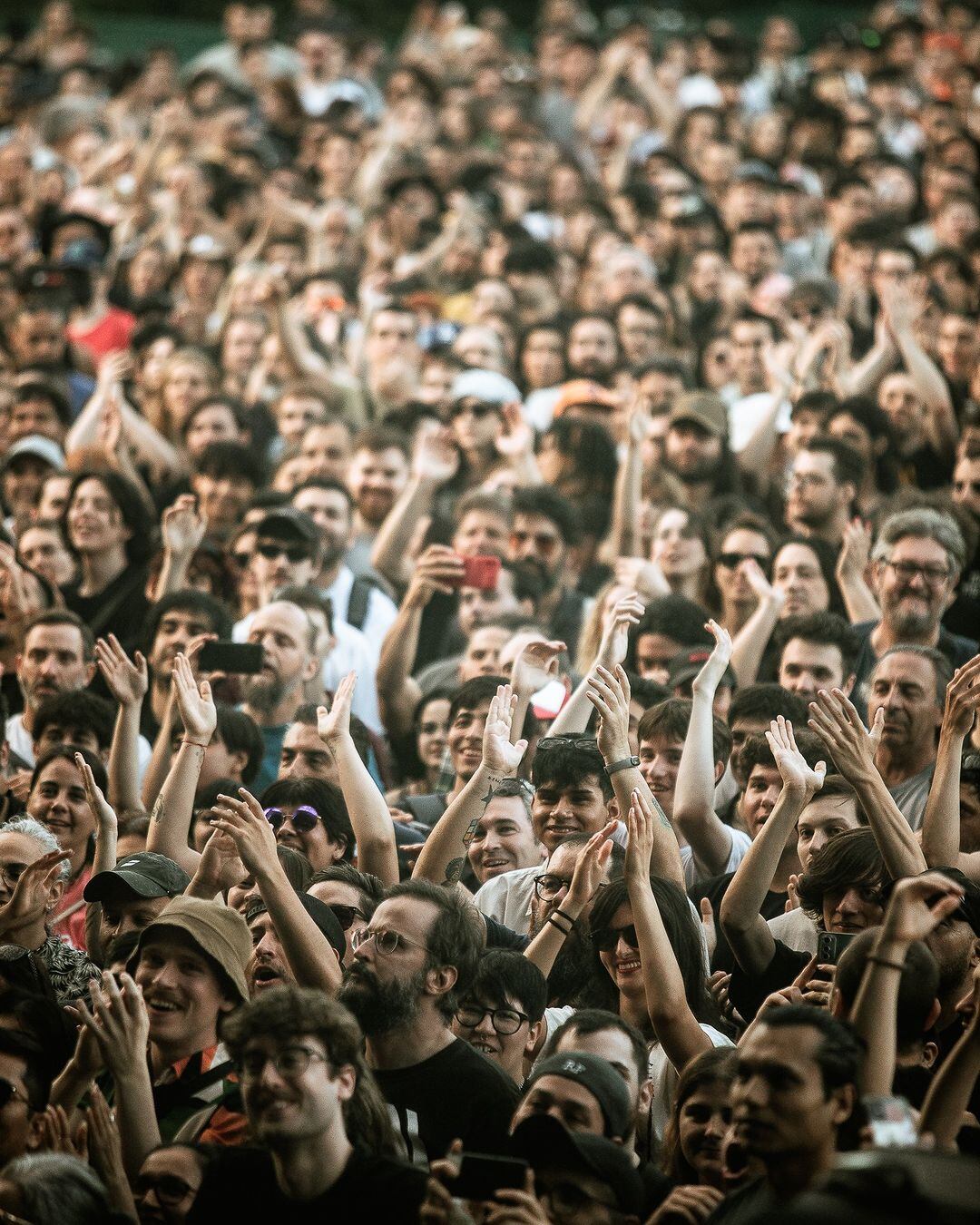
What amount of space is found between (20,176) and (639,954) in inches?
419

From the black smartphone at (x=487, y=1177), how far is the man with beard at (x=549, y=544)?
445 centimetres

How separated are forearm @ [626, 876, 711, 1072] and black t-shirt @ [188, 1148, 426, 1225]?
→ 101cm

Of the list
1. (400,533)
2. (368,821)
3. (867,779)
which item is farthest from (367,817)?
(400,533)

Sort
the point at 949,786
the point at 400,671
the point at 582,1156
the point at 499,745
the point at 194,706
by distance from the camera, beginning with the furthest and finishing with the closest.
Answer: the point at 400,671, the point at 194,706, the point at 499,745, the point at 949,786, the point at 582,1156

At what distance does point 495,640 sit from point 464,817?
72.5 inches

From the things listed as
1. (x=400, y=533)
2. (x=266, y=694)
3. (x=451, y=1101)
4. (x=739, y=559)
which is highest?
(x=451, y=1101)

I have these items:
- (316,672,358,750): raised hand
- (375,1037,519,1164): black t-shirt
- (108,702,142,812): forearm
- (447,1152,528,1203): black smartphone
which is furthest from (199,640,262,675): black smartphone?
(447,1152,528,1203): black smartphone

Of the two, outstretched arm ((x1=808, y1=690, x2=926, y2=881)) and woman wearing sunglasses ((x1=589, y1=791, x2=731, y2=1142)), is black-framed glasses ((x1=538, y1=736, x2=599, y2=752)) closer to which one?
woman wearing sunglasses ((x1=589, y1=791, x2=731, y2=1142))

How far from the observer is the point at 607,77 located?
15.3 m

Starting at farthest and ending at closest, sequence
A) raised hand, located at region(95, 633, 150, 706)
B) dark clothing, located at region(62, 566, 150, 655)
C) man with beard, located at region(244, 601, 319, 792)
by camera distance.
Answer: dark clothing, located at region(62, 566, 150, 655)
man with beard, located at region(244, 601, 319, 792)
raised hand, located at region(95, 633, 150, 706)

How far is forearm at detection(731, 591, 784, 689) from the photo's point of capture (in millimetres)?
7309

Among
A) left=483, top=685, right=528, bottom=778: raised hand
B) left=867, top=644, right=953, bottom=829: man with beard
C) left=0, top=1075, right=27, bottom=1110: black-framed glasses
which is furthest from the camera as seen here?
left=867, top=644, right=953, bottom=829: man with beard

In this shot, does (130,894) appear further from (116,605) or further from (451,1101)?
(116,605)

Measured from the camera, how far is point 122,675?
6570 millimetres
